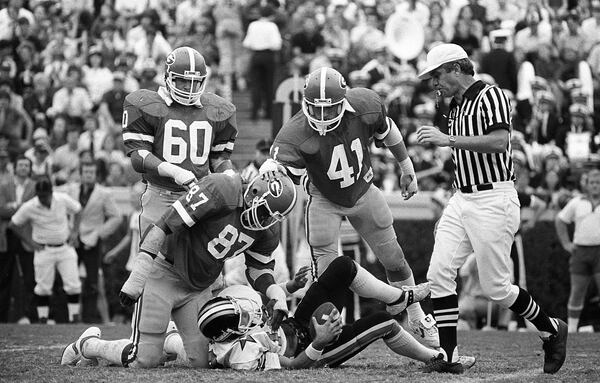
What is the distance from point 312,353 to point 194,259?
88 cm

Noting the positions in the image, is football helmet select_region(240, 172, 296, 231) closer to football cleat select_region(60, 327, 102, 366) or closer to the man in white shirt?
football cleat select_region(60, 327, 102, 366)

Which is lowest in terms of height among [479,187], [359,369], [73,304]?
[73,304]

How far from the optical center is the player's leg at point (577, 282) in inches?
460

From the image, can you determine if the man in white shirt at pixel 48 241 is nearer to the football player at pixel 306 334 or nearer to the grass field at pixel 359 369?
the grass field at pixel 359 369

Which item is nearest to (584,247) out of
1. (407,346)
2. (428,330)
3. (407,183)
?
(407,183)

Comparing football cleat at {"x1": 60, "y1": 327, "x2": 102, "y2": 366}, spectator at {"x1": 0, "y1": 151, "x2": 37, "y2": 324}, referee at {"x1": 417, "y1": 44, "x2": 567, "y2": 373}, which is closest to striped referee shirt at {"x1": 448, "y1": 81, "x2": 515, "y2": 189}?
referee at {"x1": 417, "y1": 44, "x2": 567, "y2": 373}

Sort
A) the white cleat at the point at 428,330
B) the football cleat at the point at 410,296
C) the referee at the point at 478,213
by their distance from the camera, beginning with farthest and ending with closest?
the white cleat at the point at 428,330
the football cleat at the point at 410,296
the referee at the point at 478,213

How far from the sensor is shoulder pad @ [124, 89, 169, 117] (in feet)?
Result: 25.7

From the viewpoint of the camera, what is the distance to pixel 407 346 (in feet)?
22.8

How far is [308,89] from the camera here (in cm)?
757

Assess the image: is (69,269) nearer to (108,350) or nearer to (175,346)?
(175,346)

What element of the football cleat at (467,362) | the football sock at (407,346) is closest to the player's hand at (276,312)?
the football sock at (407,346)

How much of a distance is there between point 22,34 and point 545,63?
7.71 metres

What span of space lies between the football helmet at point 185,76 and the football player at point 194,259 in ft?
3.58
